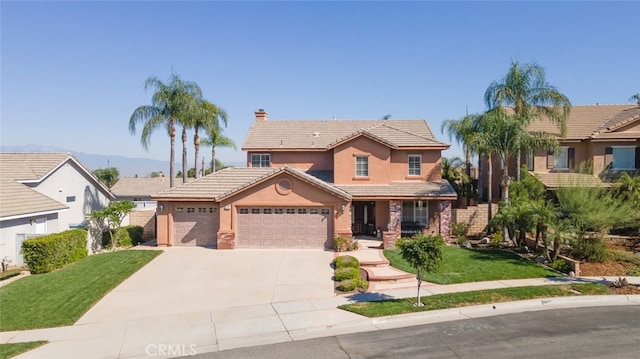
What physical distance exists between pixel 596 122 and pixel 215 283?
31292 mm

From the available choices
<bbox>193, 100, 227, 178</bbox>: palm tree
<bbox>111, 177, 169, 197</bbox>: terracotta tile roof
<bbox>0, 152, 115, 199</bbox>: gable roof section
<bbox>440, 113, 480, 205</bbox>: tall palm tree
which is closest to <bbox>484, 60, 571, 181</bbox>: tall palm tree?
<bbox>440, 113, 480, 205</bbox>: tall palm tree

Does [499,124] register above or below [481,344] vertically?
above

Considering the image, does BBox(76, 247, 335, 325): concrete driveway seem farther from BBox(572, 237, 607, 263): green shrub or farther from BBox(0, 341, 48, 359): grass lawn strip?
BBox(572, 237, 607, 263): green shrub

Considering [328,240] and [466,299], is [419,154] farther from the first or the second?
[466,299]

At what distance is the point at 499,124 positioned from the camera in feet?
74.7

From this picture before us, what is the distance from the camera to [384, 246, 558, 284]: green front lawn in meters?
17.0

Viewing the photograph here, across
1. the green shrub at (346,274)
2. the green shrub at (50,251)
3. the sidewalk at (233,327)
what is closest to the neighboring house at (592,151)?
the sidewalk at (233,327)

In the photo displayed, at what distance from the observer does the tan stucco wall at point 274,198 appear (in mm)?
22766

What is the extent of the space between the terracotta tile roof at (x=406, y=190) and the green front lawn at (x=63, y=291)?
12781 mm

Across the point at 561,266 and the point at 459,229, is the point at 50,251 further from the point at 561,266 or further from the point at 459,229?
the point at 561,266

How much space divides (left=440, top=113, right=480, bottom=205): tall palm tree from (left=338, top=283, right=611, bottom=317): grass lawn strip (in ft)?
43.9

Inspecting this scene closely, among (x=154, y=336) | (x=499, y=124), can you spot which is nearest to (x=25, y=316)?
(x=154, y=336)

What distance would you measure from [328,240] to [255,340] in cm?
1173

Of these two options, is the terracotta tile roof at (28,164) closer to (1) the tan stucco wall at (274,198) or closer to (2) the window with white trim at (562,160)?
(1) the tan stucco wall at (274,198)
